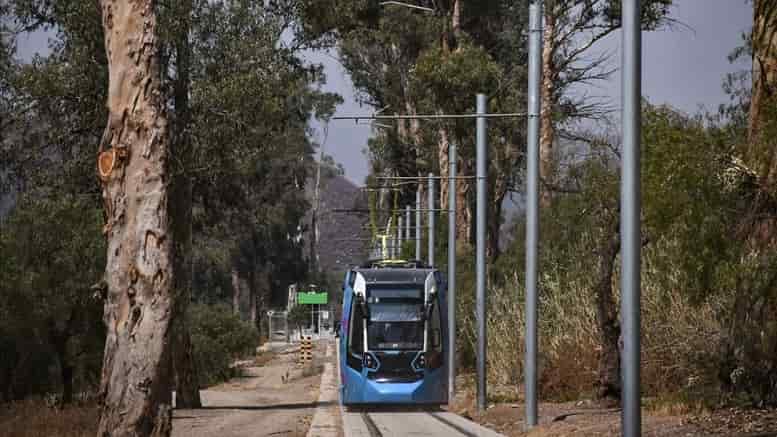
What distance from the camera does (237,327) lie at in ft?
242

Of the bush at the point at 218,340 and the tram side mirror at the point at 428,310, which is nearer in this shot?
the tram side mirror at the point at 428,310

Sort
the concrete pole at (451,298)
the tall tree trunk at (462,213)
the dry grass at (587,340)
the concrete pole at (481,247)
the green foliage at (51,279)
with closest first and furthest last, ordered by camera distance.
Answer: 1. the dry grass at (587,340)
2. the concrete pole at (481,247)
3. the concrete pole at (451,298)
4. the green foliage at (51,279)
5. the tall tree trunk at (462,213)

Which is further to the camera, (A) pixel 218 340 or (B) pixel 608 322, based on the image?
(A) pixel 218 340

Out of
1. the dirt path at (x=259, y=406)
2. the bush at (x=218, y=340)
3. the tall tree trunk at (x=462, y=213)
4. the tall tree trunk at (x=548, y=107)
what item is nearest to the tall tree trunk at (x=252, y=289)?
the bush at (x=218, y=340)

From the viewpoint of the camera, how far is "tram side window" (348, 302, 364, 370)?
111 feet

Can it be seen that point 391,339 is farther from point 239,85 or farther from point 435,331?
point 239,85

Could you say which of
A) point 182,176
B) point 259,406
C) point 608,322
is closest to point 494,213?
point 259,406

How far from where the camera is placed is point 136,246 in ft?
48.1

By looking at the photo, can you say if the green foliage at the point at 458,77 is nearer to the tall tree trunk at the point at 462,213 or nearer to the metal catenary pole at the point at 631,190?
the tall tree trunk at the point at 462,213

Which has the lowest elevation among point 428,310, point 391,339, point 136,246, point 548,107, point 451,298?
point 391,339

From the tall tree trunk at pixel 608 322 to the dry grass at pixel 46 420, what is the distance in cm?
948

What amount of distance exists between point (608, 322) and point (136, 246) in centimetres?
1177

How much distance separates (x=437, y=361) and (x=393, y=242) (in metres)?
42.2

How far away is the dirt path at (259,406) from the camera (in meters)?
27.4
